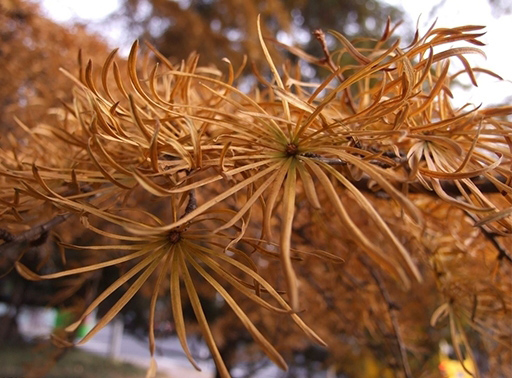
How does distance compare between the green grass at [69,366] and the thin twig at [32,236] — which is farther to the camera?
the green grass at [69,366]

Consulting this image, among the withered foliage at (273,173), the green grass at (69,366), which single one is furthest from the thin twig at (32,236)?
the green grass at (69,366)

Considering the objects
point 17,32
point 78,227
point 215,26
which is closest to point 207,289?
point 78,227

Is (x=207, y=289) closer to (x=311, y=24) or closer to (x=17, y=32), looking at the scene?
(x=17, y=32)

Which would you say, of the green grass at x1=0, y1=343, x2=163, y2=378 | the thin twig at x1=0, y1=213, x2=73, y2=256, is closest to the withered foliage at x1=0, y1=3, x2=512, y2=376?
the thin twig at x1=0, y1=213, x2=73, y2=256

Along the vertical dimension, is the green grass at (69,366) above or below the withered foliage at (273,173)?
above

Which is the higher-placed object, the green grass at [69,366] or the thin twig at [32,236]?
the green grass at [69,366]

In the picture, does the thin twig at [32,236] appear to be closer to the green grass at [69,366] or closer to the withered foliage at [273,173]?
the withered foliage at [273,173]

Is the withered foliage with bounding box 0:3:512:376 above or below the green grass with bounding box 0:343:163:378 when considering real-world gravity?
below

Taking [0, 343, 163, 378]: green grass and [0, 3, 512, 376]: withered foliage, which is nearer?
[0, 3, 512, 376]: withered foliage

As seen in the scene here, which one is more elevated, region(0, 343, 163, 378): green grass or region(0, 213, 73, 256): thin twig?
region(0, 343, 163, 378): green grass

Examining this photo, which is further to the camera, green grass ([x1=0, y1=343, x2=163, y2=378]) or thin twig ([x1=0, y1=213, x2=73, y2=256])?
green grass ([x1=0, y1=343, x2=163, y2=378])

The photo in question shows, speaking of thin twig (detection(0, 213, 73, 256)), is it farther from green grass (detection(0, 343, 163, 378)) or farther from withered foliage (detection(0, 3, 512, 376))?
green grass (detection(0, 343, 163, 378))

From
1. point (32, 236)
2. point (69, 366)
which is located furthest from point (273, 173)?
point (69, 366)
